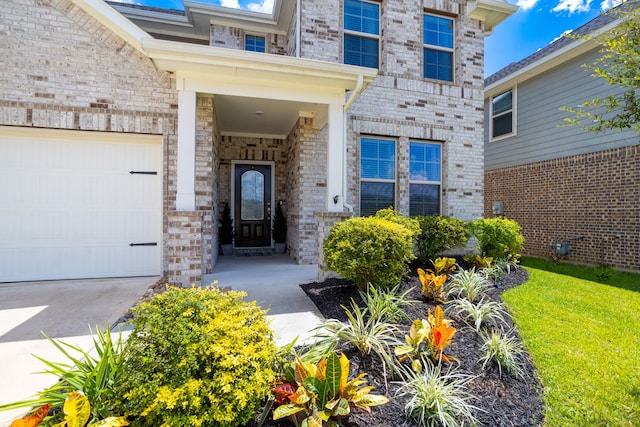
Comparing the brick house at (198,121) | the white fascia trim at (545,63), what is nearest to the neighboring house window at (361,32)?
the brick house at (198,121)

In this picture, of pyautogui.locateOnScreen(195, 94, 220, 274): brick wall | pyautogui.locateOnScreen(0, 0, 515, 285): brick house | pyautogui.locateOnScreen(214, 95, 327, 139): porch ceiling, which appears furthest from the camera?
pyautogui.locateOnScreen(214, 95, 327, 139): porch ceiling

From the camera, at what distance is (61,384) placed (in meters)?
1.82

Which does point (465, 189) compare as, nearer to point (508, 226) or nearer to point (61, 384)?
point (508, 226)

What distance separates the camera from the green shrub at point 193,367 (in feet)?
4.83

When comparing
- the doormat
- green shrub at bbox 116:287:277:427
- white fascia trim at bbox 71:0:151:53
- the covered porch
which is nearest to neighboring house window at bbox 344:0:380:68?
the covered porch

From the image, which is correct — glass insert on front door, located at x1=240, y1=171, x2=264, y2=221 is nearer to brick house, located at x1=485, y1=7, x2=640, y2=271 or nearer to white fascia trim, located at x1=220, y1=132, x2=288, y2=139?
white fascia trim, located at x1=220, y1=132, x2=288, y2=139

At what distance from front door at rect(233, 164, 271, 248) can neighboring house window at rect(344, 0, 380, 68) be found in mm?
3436

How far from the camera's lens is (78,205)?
16.2 ft

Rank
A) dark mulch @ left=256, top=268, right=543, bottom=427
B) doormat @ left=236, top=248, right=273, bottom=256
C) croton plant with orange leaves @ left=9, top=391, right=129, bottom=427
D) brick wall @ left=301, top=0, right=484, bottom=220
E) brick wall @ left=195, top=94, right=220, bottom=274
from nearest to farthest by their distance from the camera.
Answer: croton plant with orange leaves @ left=9, top=391, right=129, bottom=427 < dark mulch @ left=256, top=268, right=543, bottom=427 < brick wall @ left=195, top=94, right=220, bottom=274 < brick wall @ left=301, top=0, right=484, bottom=220 < doormat @ left=236, top=248, right=273, bottom=256

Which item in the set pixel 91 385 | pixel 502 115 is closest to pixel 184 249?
pixel 91 385

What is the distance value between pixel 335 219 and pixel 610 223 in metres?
6.55

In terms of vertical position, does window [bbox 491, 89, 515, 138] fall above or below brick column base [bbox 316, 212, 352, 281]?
above

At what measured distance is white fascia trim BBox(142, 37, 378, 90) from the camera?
4.05 meters

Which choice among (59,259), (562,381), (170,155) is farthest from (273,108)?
(562,381)
